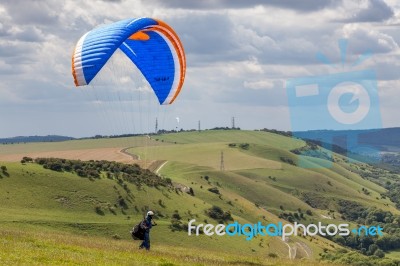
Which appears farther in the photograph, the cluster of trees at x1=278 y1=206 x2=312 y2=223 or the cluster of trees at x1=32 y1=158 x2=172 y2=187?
the cluster of trees at x1=278 y1=206 x2=312 y2=223

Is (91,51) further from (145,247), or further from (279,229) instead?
(279,229)

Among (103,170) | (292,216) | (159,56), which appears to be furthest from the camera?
A: (292,216)

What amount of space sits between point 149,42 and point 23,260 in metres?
18.3

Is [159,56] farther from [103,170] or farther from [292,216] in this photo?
[292,216]

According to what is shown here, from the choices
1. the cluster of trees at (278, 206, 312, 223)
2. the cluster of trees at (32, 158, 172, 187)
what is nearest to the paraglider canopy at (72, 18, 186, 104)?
the cluster of trees at (32, 158, 172, 187)

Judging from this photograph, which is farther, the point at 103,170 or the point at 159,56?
the point at 103,170

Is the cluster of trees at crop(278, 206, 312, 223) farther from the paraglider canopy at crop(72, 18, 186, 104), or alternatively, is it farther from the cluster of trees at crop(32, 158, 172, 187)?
the paraglider canopy at crop(72, 18, 186, 104)

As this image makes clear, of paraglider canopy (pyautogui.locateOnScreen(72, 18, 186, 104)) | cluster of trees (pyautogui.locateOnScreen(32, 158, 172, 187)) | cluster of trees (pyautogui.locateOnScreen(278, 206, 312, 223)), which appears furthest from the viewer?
cluster of trees (pyautogui.locateOnScreen(278, 206, 312, 223))

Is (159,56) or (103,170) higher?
(159,56)

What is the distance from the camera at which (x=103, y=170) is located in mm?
131750

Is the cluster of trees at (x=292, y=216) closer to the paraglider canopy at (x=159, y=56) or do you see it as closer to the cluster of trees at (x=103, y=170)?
the cluster of trees at (x=103, y=170)

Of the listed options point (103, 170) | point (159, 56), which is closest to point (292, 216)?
point (103, 170)

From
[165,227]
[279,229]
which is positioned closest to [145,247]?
[165,227]

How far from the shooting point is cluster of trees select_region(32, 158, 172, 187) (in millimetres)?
122062
